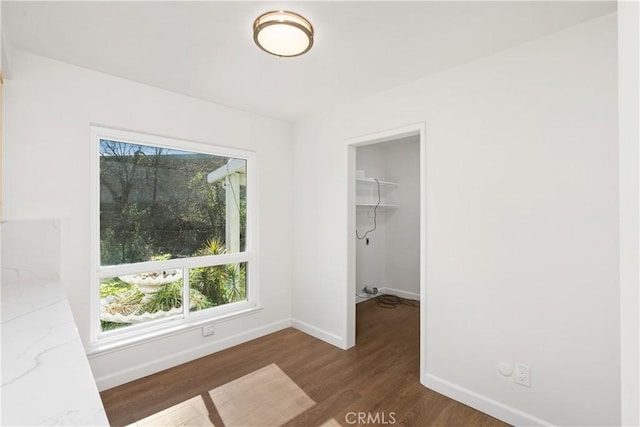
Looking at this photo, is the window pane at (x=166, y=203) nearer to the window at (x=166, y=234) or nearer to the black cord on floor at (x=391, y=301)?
the window at (x=166, y=234)

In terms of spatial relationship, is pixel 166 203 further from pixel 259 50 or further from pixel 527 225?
pixel 527 225

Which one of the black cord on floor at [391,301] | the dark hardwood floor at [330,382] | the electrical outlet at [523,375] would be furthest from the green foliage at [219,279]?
the electrical outlet at [523,375]

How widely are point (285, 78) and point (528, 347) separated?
8.37 feet

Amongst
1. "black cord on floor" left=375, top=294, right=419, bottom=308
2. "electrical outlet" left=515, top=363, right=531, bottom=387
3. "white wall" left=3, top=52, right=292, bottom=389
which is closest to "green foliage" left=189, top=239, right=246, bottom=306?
"white wall" left=3, top=52, right=292, bottom=389

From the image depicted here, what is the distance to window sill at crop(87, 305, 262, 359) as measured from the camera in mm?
2281

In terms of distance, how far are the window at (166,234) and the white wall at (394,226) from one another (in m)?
2.00

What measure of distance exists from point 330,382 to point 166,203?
6.89 feet

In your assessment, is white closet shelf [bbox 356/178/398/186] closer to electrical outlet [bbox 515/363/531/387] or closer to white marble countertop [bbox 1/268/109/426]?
electrical outlet [bbox 515/363/531/387]

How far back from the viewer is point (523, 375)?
1.90 meters

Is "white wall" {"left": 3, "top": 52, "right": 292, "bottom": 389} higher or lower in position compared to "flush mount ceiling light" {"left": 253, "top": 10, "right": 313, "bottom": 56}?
lower

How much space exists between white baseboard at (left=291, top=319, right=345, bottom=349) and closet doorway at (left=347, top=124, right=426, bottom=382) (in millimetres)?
1293

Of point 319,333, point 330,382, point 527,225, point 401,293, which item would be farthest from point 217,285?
point 401,293

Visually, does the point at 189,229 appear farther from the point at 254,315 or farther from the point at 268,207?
the point at 254,315

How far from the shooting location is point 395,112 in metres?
2.59
